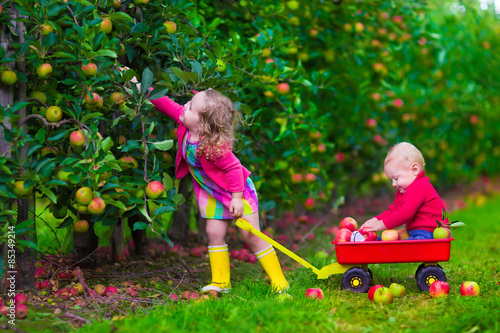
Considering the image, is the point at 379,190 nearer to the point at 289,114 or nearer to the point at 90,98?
the point at 289,114

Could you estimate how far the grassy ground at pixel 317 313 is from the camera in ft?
6.91

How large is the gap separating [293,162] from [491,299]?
1813 mm

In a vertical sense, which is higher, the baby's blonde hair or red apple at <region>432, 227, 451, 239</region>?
the baby's blonde hair

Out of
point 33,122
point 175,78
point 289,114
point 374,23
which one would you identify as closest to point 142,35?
point 175,78

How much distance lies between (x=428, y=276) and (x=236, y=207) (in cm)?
110

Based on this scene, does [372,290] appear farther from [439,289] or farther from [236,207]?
[236,207]

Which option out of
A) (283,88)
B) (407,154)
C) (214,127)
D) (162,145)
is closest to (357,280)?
(407,154)

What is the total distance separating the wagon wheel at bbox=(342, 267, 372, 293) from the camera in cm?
267

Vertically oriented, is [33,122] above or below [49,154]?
above

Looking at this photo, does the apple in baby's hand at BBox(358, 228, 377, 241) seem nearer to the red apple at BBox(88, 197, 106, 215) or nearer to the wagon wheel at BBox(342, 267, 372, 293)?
the wagon wheel at BBox(342, 267, 372, 293)

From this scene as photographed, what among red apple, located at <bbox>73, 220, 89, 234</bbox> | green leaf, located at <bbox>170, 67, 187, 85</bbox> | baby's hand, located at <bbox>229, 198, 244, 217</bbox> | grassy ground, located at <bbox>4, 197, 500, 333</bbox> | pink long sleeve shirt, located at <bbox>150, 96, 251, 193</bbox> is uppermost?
green leaf, located at <bbox>170, 67, 187, 85</bbox>

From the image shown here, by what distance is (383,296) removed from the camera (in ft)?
8.00

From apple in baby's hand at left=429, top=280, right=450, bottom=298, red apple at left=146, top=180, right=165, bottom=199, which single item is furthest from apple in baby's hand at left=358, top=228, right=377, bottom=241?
red apple at left=146, top=180, right=165, bottom=199

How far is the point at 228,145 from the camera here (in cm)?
272
